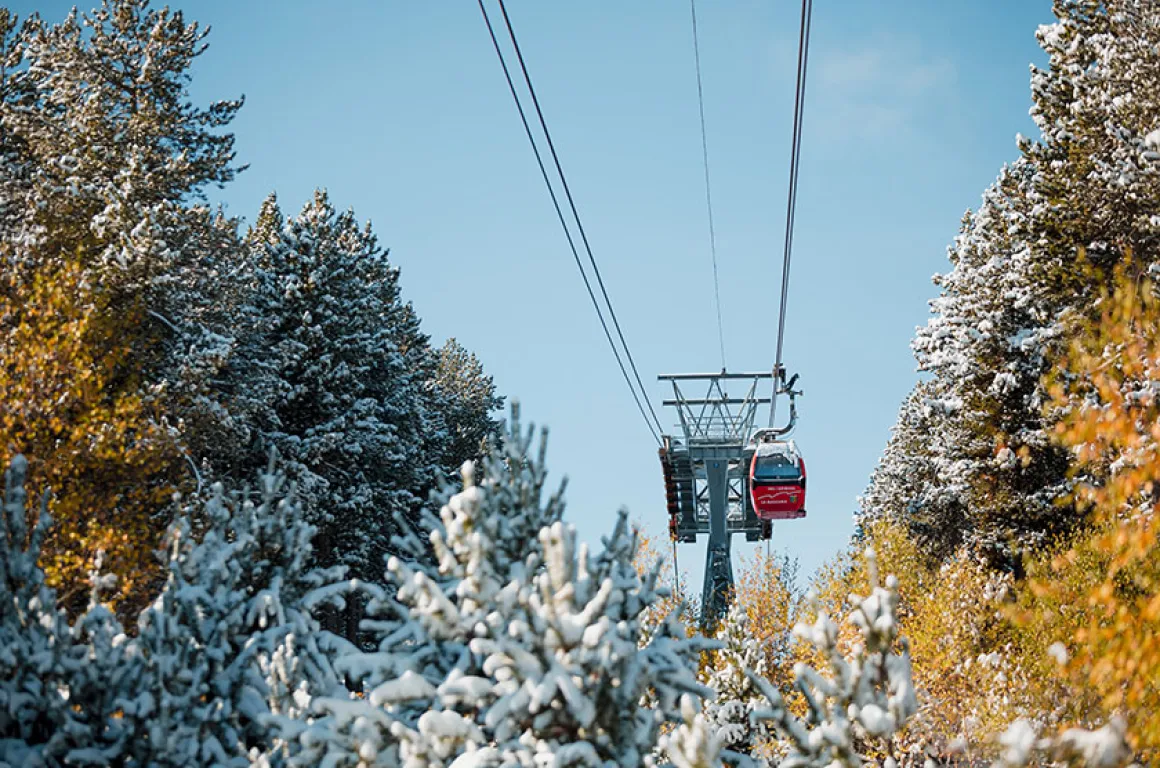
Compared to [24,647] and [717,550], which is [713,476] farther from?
[24,647]

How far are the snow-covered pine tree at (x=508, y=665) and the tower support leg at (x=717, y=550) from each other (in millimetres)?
24597

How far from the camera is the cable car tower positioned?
29.6m

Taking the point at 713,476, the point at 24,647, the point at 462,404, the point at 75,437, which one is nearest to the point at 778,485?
the point at 713,476

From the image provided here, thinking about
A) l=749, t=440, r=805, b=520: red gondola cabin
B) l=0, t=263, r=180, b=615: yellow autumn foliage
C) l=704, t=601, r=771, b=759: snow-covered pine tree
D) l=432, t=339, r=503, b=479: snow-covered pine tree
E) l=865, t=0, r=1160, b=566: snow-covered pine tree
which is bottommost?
l=704, t=601, r=771, b=759: snow-covered pine tree

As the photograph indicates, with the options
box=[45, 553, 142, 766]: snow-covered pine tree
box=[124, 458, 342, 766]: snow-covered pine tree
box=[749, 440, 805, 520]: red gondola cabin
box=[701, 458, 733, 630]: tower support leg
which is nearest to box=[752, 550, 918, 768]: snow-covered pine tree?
box=[124, 458, 342, 766]: snow-covered pine tree

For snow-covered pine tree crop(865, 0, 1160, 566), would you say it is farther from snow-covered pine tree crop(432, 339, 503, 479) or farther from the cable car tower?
snow-covered pine tree crop(432, 339, 503, 479)

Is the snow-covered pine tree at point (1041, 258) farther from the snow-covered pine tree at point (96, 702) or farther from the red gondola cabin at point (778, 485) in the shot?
the snow-covered pine tree at point (96, 702)

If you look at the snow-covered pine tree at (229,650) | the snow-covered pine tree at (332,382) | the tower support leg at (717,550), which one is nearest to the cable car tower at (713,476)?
the tower support leg at (717,550)

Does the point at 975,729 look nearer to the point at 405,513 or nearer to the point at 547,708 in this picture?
the point at 547,708

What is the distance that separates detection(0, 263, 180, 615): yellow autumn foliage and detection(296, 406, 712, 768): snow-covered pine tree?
943cm

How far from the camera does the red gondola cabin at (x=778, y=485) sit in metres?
24.7

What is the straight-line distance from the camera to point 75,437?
1520cm

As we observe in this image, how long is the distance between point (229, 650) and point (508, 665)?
99.4 inches

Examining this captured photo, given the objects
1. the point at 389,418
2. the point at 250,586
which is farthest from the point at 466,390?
the point at 250,586
